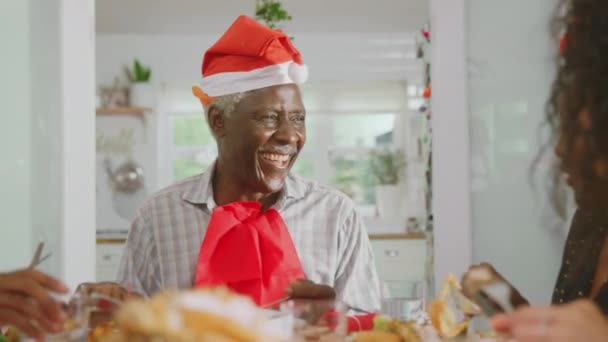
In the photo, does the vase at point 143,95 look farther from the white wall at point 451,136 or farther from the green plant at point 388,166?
the white wall at point 451,136

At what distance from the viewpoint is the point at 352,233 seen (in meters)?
1.67

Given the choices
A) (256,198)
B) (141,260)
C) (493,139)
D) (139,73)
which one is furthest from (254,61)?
(139,73)

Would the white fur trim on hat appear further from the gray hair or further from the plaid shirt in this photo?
the plaid shirt

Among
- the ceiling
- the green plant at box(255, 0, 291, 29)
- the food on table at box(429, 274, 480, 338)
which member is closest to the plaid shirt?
the food on table at box(429, 274, 480, 338)

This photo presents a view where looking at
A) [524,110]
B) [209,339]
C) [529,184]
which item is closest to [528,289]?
[529,184]

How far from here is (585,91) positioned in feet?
2.31

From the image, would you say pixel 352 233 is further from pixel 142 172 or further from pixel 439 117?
pixel 142 172

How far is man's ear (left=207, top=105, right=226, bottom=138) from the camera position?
1.69m

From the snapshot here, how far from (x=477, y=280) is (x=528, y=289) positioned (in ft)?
3.39

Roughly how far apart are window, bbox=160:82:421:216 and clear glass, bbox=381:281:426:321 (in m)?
4.64

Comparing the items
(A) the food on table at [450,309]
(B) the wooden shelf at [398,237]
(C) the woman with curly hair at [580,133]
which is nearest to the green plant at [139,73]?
(B) the wooden shelf at [398,237]

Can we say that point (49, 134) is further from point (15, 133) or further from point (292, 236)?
point (292, 236)

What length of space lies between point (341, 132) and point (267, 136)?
422cm

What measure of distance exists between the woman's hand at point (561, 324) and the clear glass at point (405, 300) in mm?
369
